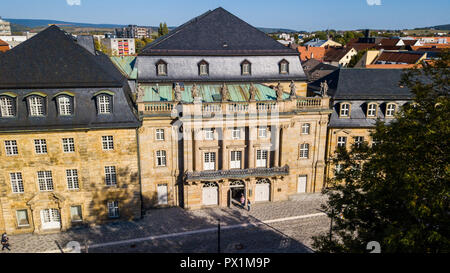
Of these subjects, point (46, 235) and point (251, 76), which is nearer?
point (46, 235)

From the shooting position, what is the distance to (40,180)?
3662 cm

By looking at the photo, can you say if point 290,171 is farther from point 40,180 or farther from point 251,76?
point 40,180

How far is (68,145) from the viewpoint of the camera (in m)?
36.4

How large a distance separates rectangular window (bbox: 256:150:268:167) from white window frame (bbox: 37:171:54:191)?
23.9 metres

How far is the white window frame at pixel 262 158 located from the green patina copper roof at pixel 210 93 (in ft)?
22.0

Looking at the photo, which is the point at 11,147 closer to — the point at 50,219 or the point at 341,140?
the point at 50,219

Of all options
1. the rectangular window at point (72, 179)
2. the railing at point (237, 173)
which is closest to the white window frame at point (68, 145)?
the rectangular window at point (72, 179)

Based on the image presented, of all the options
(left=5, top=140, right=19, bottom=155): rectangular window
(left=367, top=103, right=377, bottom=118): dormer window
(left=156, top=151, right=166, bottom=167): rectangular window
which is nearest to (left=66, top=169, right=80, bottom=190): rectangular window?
(left=5, top=140, right=19, bottom=155): rectangular window

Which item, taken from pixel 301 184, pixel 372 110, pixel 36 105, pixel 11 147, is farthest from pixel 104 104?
pixel 372 110

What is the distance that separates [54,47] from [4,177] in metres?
14.6

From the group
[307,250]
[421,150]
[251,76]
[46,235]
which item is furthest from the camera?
[251,76]

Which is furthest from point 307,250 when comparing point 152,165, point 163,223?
point 152,165

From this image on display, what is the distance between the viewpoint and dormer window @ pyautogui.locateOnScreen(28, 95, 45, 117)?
3491 centimetres

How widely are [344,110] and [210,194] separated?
67.9 feet
